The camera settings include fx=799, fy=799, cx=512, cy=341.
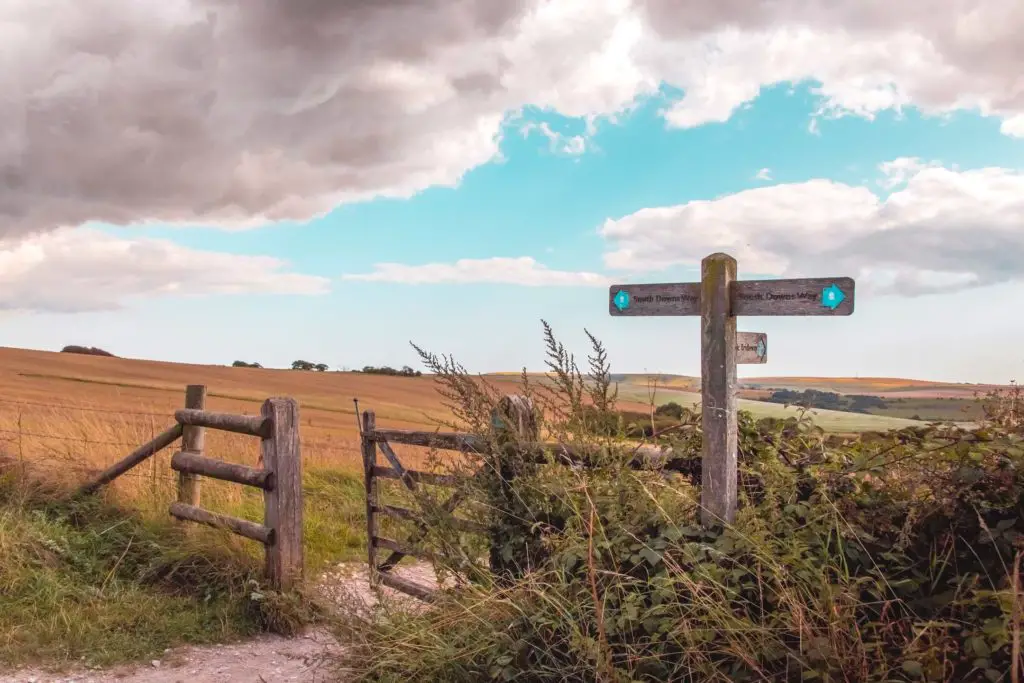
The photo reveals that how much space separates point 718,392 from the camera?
470cm

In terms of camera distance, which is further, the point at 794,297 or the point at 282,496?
the point at 282,496

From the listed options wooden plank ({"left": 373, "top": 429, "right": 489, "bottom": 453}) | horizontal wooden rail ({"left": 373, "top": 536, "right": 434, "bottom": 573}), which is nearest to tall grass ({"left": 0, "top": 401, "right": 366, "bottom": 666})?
horizontal wooden rail ({"left": 373, "top": 536, "right": 434, "bottom": 573})

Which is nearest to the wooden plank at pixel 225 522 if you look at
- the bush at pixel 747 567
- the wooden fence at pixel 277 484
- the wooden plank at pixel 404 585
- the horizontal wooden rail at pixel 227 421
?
the wooden fence at pixel 277 484

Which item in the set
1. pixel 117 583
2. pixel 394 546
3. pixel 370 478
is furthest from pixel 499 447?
pixel 117 583

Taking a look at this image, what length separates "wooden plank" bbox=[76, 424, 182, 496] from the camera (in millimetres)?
8227

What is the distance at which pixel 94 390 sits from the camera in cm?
2634

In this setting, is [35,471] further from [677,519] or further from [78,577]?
[677,519]

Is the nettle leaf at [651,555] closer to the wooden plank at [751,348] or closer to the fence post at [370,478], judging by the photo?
the wooden plank at [751,348]

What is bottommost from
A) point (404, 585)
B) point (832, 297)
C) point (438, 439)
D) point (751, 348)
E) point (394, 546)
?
point (404, 585)

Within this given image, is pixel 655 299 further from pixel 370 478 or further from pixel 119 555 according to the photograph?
pixel 119 555

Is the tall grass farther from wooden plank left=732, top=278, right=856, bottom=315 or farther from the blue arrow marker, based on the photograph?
the blue arrow marker

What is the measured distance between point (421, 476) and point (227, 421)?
6.51 ft

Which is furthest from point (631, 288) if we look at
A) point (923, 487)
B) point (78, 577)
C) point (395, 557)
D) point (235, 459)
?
point (235, 459)

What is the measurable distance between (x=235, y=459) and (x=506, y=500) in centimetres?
695
